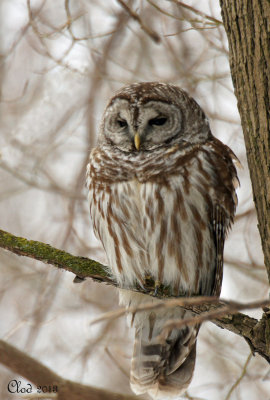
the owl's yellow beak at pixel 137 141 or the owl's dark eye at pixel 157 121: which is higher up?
the owl's dark eye at pixel 157 121

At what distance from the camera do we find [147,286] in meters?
3.80

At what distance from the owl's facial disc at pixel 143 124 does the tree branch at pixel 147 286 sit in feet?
2.96

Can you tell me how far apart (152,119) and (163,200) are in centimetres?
64

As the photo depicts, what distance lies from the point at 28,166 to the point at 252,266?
2.24 meters

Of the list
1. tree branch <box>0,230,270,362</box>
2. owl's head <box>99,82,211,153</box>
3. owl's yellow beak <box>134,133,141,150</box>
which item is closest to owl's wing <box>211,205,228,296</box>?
tree branch <box>0,230,270,362</box>

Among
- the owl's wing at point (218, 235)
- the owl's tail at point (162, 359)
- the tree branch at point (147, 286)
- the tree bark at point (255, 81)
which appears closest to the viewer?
the tree bark at point (255, 81)

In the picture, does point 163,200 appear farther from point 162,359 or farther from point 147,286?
point 162,359

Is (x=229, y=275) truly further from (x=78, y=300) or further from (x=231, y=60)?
(x=231, y=60)

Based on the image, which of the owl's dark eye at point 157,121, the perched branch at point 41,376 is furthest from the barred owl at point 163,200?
the perched branch at point 41,376

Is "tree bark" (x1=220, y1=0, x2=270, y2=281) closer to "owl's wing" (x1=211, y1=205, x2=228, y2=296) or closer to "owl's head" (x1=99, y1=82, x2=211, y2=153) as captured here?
"owl's wing" (x1=211, y1=205, x2=228, y2=296)

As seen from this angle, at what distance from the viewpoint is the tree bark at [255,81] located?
238cm

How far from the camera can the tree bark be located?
2385mm

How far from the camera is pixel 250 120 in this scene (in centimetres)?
245

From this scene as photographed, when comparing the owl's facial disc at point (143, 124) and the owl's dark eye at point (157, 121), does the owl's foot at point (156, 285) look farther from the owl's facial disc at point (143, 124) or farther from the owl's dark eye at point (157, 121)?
the owl's dark eye at point (157, 121)
